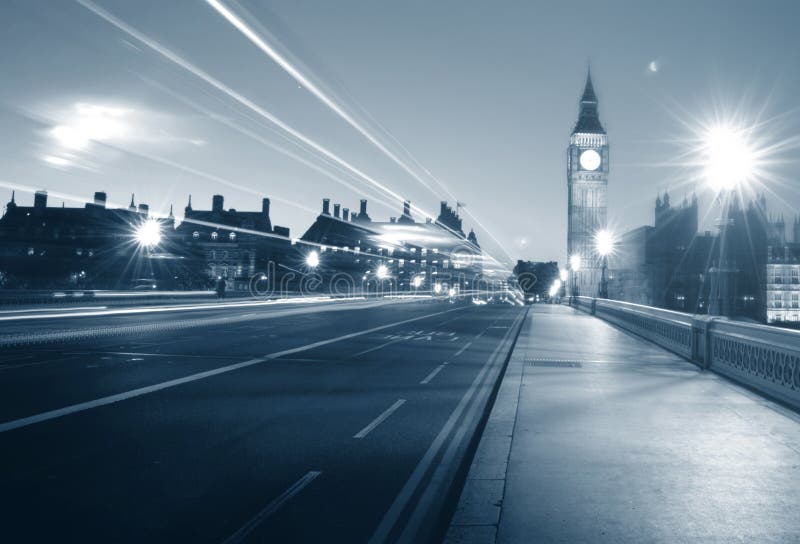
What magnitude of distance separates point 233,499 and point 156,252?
70.5 metres

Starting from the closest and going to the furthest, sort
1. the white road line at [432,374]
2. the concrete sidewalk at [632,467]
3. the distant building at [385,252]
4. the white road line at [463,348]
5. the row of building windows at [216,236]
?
the concrete sidewalk at [632,467]
the white road line at [432,374]
the white road line at [463,348]
the row of building windows at [216,236]
the distant building at [385,252]

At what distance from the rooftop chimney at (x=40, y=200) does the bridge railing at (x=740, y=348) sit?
92176 mm

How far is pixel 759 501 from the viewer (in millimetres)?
5395

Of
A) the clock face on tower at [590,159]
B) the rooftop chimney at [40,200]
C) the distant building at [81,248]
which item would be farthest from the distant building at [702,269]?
the rooftop chimney at [40,200]

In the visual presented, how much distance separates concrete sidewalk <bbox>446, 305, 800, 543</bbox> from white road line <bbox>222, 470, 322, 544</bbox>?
1.45 metres

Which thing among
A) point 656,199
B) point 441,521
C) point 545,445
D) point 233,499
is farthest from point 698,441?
point 656,199

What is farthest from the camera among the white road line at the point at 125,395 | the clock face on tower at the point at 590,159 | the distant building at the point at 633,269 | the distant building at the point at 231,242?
the clock face on tower at the point at 590,159

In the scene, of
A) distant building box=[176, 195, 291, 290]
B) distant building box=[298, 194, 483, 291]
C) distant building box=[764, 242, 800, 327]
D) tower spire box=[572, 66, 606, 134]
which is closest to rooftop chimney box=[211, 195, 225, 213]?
distant building box=[176, 195, 291, 290]

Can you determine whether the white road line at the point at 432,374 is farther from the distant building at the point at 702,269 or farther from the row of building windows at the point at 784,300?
the row of building windows at the point at 784,300

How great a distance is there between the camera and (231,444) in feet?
24.1

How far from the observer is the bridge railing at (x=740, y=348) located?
948 cm

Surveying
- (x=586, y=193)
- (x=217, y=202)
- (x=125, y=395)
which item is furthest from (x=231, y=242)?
(x=125, y=395)

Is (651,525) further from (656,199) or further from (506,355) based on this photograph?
(656,199)

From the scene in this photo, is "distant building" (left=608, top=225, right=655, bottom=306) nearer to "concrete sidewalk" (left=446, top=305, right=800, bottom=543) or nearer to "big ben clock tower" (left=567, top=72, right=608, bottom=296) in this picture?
"big ben clock tower" (left=567, top=72, right=608, bottom=296)
